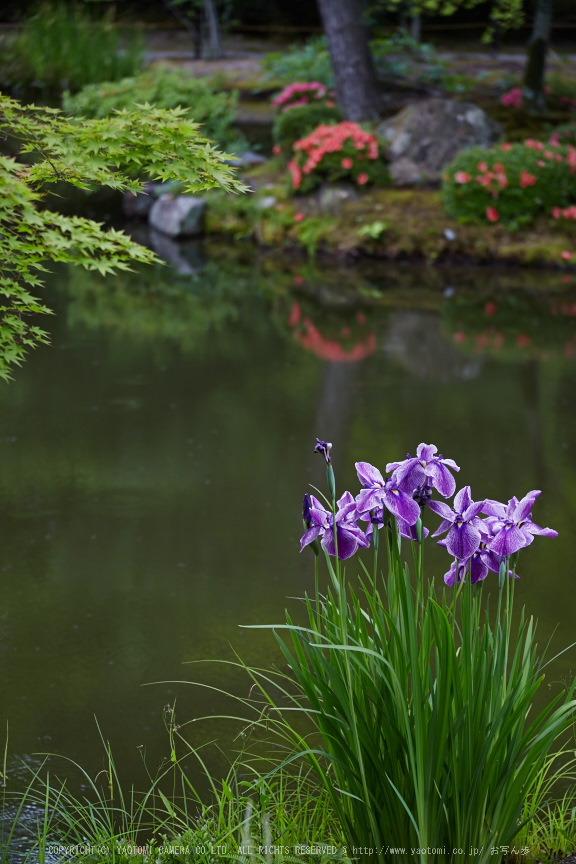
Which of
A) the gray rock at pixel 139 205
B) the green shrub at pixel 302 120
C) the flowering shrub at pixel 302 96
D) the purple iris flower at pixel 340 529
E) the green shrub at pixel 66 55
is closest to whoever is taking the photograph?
the purple iris flower at pixel 340 529

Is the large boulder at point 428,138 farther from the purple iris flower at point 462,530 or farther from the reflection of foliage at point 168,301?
the purple iris flower at point 462,530

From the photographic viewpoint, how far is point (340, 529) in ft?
6.61

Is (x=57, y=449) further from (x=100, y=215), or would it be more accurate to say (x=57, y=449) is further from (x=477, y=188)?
(x=100, y=215)

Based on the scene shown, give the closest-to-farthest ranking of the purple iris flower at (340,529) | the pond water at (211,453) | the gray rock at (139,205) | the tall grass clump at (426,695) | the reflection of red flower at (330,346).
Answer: the tall grass clump at (426,695)
the purple iris flower at (340,529)
the pond water at (211,453)
the reflection of red flower at (330,346)
the gray rock at (139,205)

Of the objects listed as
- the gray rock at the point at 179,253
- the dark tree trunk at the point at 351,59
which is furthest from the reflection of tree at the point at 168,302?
the dark tree trunk at the point at 351,59

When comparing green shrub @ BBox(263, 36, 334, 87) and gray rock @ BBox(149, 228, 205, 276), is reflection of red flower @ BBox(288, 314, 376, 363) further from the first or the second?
green shrub @ BBox(263, 36, 334, 87)

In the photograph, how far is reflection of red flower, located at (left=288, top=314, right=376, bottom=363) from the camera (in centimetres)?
807

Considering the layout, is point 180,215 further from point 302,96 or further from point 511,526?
point 511,526

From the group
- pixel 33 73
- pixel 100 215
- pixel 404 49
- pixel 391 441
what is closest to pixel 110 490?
pixel 391 441

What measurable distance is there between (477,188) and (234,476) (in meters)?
7.62

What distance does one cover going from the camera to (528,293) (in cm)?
1020

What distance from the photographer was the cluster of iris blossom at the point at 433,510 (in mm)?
1945

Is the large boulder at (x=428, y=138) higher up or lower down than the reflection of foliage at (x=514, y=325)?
higher up

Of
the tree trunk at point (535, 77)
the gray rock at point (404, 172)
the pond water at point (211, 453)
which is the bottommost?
the pond water at point (211, 453)
